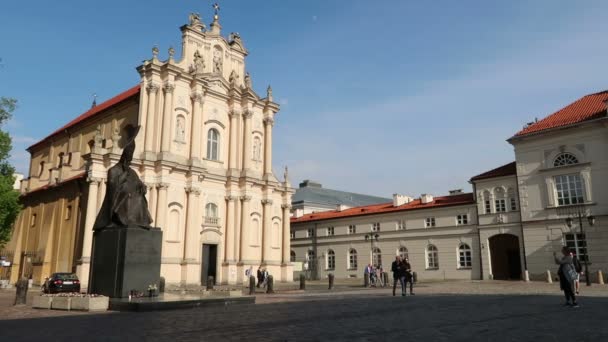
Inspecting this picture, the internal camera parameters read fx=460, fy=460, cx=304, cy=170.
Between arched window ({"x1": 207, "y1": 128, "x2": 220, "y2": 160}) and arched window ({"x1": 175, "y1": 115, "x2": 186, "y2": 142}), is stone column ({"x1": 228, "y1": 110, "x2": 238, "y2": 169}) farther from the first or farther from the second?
arched window ({"x1": 175, "y1": 115, "x2": 186, "y2": 142})

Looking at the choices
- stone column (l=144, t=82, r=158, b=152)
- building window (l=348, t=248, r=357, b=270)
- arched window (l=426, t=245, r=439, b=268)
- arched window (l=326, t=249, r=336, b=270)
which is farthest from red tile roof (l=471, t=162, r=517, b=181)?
stone column (l=144, t=82, r=158, b=152)

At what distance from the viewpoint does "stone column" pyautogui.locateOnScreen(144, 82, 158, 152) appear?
110ft

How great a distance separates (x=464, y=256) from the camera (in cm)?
4109

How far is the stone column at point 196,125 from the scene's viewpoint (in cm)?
3522

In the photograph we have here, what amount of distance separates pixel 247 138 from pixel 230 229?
7.93m

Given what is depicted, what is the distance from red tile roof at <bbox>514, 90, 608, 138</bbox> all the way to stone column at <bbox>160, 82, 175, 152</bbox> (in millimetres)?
27256

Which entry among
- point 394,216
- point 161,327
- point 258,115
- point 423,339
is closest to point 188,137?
point 258,115

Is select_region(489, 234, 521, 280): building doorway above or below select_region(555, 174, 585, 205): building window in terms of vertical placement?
below

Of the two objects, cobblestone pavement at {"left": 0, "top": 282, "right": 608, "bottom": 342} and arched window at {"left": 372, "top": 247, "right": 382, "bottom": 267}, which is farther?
arched window at {"left": 372, "top": 247, "right": 382, "bottom": 267}

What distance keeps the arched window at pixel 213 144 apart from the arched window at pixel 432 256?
21501 millimetres

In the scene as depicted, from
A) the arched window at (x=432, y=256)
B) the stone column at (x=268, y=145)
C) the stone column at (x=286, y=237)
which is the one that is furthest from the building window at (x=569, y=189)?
the stone column at (x=268, y=145)

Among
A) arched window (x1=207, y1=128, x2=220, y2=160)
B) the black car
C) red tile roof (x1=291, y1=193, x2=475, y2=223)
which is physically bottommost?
the black car

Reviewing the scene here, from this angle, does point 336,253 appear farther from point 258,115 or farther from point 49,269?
point 49,269

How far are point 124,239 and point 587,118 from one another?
33.9 m
